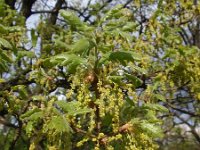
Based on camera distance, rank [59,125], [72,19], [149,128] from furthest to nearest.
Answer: [72,19], [149,128], [59,125]

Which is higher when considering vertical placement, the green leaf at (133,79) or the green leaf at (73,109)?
Result: the green leaf at (133,79)

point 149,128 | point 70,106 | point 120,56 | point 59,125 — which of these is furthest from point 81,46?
point 149,128

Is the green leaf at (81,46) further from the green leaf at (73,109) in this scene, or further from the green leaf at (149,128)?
the green leaf at (149,128)

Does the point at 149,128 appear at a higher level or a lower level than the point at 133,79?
lower

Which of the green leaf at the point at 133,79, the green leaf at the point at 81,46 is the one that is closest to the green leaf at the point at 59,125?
the green leaf at the point at 81,46

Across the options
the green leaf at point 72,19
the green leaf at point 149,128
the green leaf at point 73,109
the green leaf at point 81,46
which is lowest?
the green leaf at point 149,128

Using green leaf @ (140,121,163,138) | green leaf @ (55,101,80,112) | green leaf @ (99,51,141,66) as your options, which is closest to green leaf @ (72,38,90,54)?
green leaf @ (99,51,141,66)

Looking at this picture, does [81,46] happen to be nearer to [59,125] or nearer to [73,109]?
[73,109]

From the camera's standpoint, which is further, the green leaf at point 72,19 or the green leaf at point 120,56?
the green leaf at point 72,19

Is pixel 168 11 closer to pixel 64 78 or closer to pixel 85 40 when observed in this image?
pixel 64 78

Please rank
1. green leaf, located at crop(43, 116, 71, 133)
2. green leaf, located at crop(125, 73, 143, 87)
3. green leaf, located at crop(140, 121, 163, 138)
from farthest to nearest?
green leaf, located at crop(125, 73, 143, 87), green leaf, located at crop(140, 121, 163, 138), green leaf, located at crop(43, 116, 71, 133)

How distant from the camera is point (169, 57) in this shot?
5.11 meters

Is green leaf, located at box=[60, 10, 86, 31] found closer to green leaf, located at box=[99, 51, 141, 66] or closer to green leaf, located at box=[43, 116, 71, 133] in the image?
green leaf, located at box=[99, 51, 141, 66]

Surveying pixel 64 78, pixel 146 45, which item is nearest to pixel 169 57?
pixel 146 45
